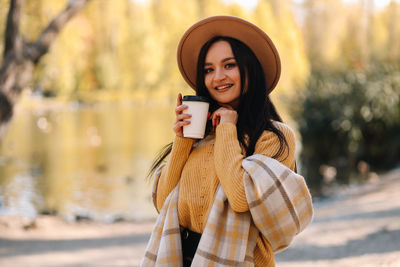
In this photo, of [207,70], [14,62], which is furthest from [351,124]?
→ [207,70]

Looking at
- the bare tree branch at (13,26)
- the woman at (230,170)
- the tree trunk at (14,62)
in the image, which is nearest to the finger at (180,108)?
the woman at (230,170)

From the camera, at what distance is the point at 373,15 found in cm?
3419

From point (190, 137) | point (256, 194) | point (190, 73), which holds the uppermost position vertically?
point (190, 73)

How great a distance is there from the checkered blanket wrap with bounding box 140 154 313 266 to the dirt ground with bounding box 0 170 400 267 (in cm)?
233

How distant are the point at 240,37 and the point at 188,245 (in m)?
0.75

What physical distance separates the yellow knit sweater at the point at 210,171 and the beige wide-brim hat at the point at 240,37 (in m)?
0.22

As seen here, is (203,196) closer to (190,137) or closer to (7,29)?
(190,137)

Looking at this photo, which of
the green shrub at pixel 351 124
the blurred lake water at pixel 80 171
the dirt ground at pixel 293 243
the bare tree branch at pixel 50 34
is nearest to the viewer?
the dirt ground at pixel 293 243

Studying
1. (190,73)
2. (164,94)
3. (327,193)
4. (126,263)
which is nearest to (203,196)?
(190,73)

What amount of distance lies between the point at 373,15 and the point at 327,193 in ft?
101

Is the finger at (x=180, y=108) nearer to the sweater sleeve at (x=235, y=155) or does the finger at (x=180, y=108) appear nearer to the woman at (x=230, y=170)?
the woman at (x=230, y=170)

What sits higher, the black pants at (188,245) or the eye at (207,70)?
the eye at (207,70)

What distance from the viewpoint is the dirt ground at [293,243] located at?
12.5 feet

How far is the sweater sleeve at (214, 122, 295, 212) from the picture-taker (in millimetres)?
1323
